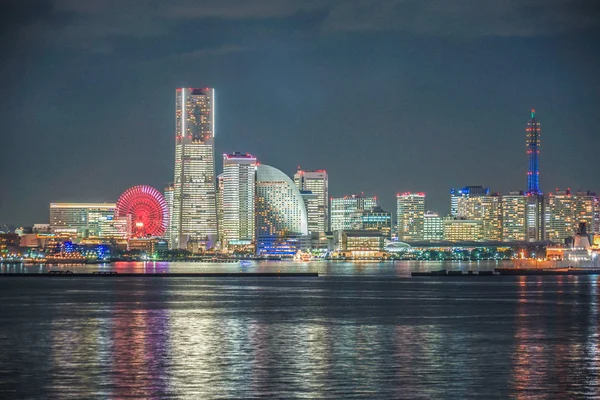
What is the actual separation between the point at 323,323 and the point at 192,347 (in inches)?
535

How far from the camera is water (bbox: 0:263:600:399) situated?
29938 millimetres

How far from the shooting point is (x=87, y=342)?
139ft

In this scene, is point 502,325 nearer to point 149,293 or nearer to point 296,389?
point 296,389

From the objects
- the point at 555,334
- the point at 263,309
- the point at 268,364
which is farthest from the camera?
the point at 263,309

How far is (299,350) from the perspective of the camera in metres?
39.6

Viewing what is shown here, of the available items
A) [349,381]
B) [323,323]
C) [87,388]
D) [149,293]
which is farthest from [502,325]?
[149,293]

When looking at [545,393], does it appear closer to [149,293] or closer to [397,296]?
[397,296]

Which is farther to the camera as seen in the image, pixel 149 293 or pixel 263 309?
pixel 149 293

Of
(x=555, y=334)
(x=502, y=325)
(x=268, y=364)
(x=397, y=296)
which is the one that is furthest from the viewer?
(x=397, y=296)

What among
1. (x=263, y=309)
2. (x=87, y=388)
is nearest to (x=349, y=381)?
(x=87, y=388)

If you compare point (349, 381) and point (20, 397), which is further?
point (349, 381)

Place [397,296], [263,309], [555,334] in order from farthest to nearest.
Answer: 1. [397,296]
2. [263,309]
3. [555,334]

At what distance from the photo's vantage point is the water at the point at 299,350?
2994 centimetres

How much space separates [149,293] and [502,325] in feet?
137
